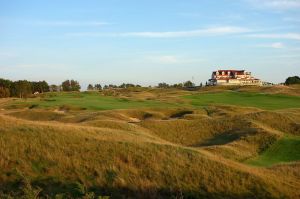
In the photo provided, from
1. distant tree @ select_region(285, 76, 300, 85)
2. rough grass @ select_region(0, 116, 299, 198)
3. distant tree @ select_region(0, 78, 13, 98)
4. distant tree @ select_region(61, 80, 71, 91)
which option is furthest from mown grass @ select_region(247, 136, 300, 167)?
distant tree @ select_region(61, 80, 71, 91)

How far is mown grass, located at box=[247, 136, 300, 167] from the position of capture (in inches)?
1029

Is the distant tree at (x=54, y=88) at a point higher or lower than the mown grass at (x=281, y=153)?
higher

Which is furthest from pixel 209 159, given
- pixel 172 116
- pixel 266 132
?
pixel 172 116

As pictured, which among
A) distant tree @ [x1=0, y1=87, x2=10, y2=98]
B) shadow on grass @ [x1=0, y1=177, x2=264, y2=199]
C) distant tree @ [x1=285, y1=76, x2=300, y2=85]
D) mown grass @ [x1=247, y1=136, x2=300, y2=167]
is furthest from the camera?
distant tree @ [x1=285, y1=76, x2=300, y2=85]

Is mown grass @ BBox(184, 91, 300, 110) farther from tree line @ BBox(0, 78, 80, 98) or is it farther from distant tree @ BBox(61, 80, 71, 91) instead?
distant tree @ BBox(61, 80, 71, 91)

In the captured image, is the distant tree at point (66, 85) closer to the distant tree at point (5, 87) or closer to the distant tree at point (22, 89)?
the distant tree at point (5, 87)

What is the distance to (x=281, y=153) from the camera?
28344 mm

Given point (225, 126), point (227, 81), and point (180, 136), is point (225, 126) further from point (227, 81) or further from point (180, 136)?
point (227, 81)

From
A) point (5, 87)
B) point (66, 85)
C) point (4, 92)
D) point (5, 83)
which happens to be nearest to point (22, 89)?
point (4, 92)

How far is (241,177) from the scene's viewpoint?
1588 cm

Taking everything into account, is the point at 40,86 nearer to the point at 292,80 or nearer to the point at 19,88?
the point at 19,88

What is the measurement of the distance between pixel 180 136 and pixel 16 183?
1998cm

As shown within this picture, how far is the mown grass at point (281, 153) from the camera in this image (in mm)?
26136

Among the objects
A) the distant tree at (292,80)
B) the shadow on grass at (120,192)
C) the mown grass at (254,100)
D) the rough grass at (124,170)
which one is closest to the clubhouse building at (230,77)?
the distant tree at (292,80)
